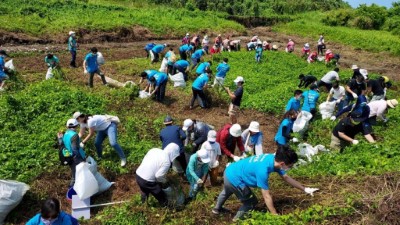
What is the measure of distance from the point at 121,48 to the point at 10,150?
591 inches

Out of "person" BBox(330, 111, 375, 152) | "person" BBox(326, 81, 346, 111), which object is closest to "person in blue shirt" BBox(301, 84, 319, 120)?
"person" BBox(326, 81, 346, 111)

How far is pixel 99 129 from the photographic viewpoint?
7301 millimetres

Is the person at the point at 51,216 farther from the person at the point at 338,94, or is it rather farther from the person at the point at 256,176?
the person at the point at 338,94

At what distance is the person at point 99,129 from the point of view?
23.2 feet

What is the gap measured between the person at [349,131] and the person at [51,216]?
567 cm

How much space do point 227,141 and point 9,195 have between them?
3977 mm

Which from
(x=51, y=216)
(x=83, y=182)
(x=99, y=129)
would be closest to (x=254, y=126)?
(x=99, y=129)

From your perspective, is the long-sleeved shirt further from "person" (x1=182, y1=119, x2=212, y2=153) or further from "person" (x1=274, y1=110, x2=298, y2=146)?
"person" (x1=274, y1=110, x2=298, y2=146)

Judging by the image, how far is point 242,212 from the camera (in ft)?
17.1

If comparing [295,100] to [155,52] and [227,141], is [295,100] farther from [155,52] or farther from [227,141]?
[155,52]

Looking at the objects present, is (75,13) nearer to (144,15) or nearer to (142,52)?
(144,15)

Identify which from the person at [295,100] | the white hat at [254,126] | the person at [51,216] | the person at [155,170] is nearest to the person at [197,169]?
the person at [155,170]

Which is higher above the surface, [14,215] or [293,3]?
[293,3]

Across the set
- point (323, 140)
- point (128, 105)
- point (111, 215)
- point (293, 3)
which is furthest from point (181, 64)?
point (293, 3)
